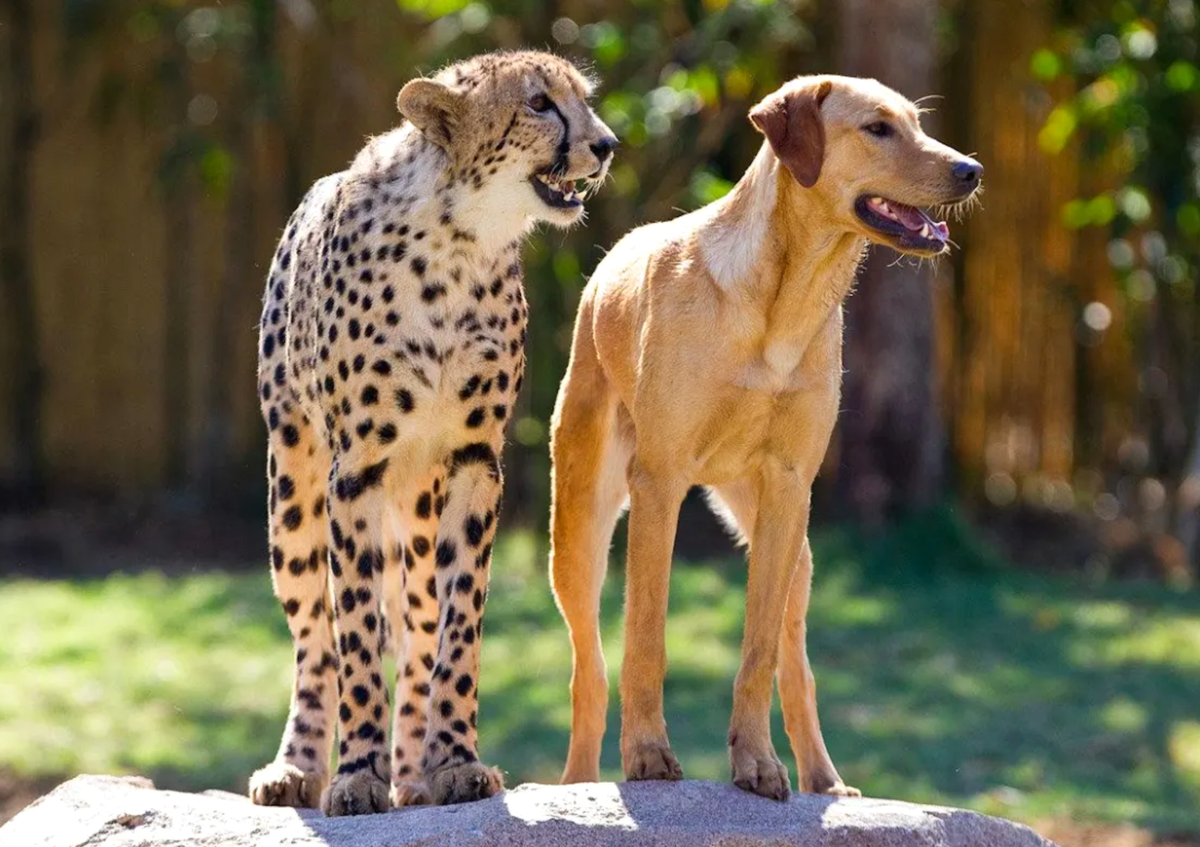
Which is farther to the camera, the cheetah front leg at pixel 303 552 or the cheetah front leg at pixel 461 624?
the cheetah front leg at pixel 303 552

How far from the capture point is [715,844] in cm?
404

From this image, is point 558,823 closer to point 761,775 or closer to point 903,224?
point 761,775

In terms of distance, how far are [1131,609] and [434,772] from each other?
6101 millimetres

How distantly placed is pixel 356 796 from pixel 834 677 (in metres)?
4.50

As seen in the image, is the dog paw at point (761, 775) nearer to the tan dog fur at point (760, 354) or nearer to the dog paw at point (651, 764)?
the tan dog fur at point (760, 354)

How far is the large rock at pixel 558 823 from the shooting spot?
4.05 meters

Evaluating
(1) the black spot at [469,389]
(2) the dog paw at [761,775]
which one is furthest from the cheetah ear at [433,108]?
(2) the dog paw at [761,775]

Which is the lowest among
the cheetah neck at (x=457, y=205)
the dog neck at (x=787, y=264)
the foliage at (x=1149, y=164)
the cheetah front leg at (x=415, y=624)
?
the cheetah front leg at (x=415, y=624)

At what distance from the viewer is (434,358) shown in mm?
4473

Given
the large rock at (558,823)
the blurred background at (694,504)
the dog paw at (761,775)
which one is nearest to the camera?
the large rock at (558,823)

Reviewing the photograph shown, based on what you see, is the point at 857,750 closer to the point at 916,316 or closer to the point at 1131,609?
the point at 1131,609

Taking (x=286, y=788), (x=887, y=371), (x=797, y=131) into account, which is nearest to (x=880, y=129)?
(x=797, y=131)

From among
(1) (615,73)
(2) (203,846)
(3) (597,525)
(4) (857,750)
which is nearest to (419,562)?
(3) (597,525)

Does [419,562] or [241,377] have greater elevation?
[241,377]
